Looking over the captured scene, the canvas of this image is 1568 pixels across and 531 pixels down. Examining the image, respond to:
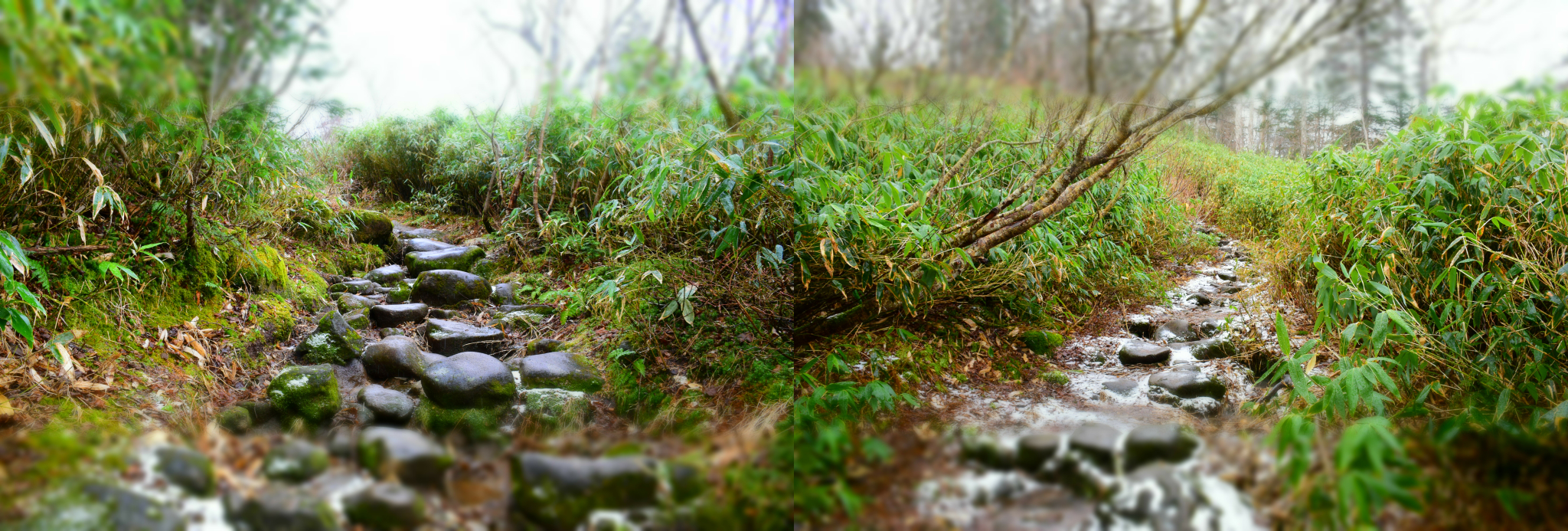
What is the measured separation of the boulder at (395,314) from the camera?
1737mm

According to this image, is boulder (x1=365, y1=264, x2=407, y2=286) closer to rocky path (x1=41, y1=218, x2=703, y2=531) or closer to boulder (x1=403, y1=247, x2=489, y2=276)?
boulder (x1=403, y1=247, x2=489, y2=276)

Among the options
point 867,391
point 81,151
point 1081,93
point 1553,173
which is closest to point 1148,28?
point 1081,93

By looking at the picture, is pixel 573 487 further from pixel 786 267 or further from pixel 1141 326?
pixel 1141 326

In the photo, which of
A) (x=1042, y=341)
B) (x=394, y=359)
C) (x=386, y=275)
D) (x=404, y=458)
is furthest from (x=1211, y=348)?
(x=386, y=275)

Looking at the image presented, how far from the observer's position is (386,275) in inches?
82.8

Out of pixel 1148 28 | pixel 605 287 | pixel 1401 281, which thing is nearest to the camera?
pixel 1148 28

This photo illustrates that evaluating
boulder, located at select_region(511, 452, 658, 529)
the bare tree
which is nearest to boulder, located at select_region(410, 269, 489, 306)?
boulder, located at select_region(511, 452, 658, 529)

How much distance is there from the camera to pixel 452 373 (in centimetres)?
136

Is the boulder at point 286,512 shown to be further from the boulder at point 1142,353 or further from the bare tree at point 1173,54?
the boulder at point 1142,353

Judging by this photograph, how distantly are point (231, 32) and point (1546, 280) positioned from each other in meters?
1.86

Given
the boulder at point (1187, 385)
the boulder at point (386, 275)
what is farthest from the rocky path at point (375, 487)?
the boulder at point (386, 275)

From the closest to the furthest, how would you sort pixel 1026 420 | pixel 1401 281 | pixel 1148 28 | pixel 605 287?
1. pixel 1148 28
2. pixel 1026 420
3. pixel 1401 281
4. pixel 605 287

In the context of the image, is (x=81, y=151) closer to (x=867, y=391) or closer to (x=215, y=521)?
(x=215, y=521)

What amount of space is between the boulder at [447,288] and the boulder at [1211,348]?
193cm
